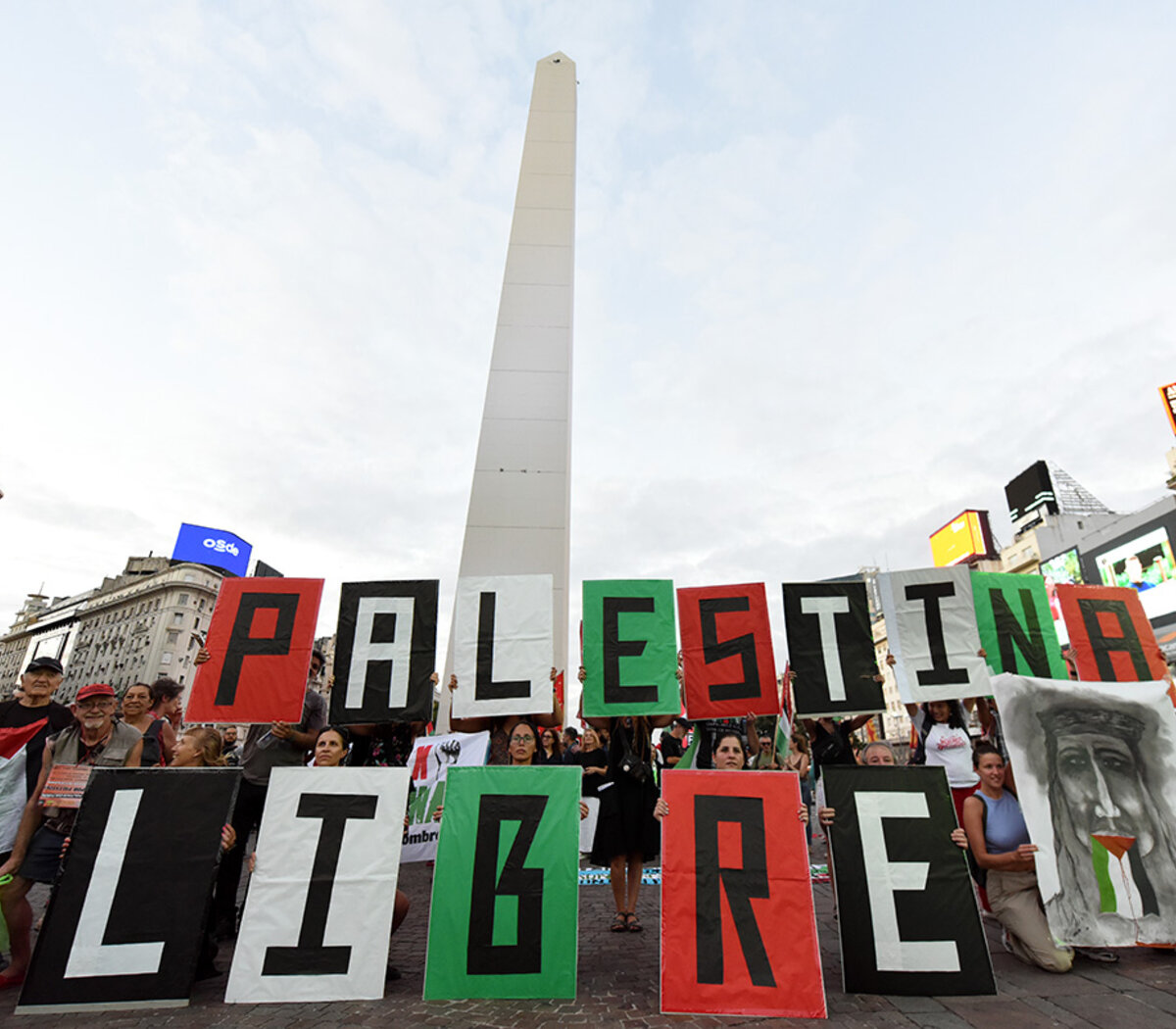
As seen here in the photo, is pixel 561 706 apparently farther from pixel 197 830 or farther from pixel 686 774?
pixel 197 830

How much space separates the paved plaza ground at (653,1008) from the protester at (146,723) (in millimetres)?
1493

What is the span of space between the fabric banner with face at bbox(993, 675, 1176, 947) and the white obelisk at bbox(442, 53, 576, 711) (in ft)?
27.4

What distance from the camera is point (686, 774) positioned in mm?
3986

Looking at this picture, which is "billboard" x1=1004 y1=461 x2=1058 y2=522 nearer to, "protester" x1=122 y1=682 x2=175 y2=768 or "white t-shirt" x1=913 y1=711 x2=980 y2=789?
"white t-shirt" x1=913 y1=711 x2=980 y2=789

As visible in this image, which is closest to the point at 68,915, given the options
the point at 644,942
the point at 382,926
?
the point at 382,926

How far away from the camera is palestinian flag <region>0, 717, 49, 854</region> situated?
4096 mm

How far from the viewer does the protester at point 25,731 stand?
4.12 m

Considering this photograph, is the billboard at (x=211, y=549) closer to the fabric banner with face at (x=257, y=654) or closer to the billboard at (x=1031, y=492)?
the fabric banner with face at (x=257, y=654)

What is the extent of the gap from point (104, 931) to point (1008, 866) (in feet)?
17.8

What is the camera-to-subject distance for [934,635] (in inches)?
212

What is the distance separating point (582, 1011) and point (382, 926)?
121cm

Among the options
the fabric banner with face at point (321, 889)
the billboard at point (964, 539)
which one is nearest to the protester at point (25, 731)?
the fabric banner with face at point (321, 889)

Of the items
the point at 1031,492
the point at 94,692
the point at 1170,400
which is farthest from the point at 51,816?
the point at 1031,492

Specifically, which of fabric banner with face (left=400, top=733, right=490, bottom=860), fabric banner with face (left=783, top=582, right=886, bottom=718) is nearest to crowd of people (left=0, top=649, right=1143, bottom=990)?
fabric banner with face (left=783, top=582, right=886, bottom=718)
